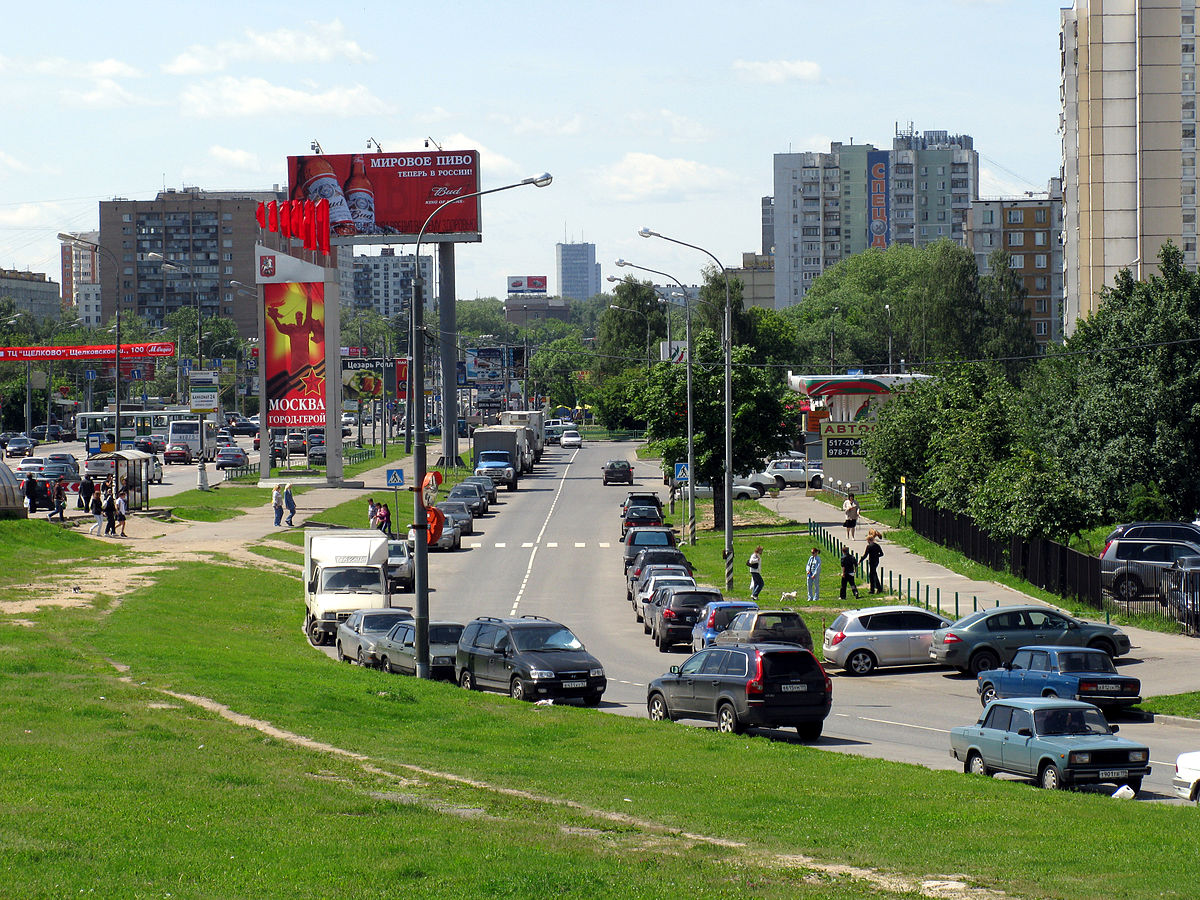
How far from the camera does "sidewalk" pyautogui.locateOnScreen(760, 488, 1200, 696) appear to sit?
25.6 meters

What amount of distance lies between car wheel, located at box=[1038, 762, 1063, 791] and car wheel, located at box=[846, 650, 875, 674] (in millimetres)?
11741

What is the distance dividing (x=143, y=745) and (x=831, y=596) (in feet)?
86.1

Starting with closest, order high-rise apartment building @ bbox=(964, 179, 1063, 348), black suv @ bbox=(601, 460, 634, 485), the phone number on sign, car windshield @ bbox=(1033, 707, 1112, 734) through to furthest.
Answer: car windshield @ bbox=(1033, 707, 1112, 734) < the phone number on sign < black suv @ bbox=(601, 460, 634, 485) < high-rise apartment building @ bbox=(964, 179, 1063, 348)

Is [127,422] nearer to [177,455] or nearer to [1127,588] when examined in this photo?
[177,455]

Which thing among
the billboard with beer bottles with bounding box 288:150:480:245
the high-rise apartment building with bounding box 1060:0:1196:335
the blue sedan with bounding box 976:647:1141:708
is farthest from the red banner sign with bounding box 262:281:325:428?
the blue sedan with bounding box 976:647:1141:708

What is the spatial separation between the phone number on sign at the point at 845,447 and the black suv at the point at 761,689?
47.9m

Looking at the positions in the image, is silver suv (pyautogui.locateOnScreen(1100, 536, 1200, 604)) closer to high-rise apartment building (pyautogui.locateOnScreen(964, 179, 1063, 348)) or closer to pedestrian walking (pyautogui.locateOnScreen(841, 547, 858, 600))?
pedestrian walking (pyautogui.locateOnScreen(841, 547, 858, 600))

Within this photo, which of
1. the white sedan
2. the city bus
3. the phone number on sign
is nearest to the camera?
the white sedan

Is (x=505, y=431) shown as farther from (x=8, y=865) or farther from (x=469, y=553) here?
(x=8, y=865)

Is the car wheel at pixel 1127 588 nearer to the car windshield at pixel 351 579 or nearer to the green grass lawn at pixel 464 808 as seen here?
the green grass lawn at pixel 464 808

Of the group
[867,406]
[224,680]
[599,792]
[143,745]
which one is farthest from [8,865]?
[867,406]

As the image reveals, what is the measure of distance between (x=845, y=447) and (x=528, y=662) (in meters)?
47.1

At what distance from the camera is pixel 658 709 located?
70.3 feet

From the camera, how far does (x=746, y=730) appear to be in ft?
65.9
